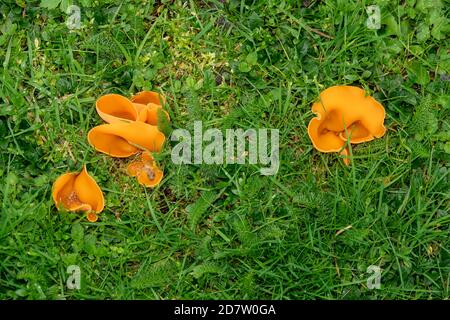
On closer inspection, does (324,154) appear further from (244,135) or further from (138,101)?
(138,101)

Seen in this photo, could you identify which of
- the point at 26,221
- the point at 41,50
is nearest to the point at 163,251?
the point at 26,221

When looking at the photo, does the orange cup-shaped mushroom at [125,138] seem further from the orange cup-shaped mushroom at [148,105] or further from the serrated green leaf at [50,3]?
the serrated green leaf at [50,3]

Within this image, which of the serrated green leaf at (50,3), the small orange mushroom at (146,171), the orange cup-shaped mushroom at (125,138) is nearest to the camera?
the orange cup-shaped mushroom at (125,138)

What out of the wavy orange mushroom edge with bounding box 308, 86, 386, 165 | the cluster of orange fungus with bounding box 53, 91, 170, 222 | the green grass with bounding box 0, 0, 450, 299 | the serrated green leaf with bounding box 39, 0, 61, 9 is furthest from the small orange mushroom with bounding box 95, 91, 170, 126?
the wavy orange mushroom edge with bounding box 308, 86, 386, 165

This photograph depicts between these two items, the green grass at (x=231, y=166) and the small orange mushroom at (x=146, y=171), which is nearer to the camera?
the green grass at (x=231, y=166)

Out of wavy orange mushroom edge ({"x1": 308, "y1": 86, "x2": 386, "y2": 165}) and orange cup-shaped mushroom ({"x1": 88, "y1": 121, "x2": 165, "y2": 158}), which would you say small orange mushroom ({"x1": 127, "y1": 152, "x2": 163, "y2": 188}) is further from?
wavy orange mushroom edge ({"x1": 308, "y1": 86, "x2": 386, "y2": 165})

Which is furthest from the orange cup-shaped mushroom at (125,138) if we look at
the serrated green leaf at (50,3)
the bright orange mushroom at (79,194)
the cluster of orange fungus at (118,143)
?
the serrated green leaf at (50,3)

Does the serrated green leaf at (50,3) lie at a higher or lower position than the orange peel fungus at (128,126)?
higher

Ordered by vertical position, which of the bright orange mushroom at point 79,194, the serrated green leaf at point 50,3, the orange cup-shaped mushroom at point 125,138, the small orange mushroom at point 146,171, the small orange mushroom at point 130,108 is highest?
the serrated green leaf at point 50,3
